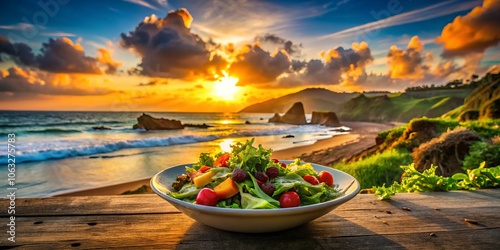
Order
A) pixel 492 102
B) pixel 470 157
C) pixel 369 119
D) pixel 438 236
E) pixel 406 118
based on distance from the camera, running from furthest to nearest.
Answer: pixel 369 119, pixel 406 118, pixel 492 102, pixel 470 157, pixel 438 236

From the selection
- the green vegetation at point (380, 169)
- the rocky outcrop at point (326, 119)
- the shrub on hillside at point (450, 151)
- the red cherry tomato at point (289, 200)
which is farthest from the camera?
the rocky outcrop at point (326, 119)

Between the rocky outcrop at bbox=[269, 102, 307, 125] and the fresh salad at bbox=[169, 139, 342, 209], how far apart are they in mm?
36016

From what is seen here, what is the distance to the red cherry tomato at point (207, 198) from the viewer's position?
979 millimetres

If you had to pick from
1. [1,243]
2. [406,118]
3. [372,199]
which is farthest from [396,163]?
[406,118]

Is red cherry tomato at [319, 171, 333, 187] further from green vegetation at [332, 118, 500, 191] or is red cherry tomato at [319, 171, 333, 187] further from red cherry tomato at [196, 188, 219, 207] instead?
green vegetation at [332, 118, 500, 191]

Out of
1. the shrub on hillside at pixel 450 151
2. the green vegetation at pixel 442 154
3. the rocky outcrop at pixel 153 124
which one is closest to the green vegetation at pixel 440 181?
the green vegetation at pixel 442 154

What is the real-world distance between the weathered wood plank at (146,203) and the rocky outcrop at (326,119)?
29.1 meters

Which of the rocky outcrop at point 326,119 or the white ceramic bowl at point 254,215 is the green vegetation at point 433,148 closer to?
the white ceramic bowl at point 254,215

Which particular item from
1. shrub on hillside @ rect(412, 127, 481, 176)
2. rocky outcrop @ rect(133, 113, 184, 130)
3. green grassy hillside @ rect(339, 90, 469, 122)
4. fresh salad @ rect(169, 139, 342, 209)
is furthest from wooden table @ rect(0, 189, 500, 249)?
green grassy hillside @ rect(339, 90, 469, 122)

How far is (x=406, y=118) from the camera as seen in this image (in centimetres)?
2539

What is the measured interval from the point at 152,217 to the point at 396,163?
5898 mm

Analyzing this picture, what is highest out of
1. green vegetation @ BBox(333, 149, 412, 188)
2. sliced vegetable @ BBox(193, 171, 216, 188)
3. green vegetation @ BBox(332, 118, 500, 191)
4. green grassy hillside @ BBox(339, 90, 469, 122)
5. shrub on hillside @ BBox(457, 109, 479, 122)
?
green grassy hillside @ BBox(339, 90, 469, 122)

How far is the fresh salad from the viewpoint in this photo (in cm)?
99

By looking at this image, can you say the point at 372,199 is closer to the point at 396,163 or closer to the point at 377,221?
the point at 377,221
